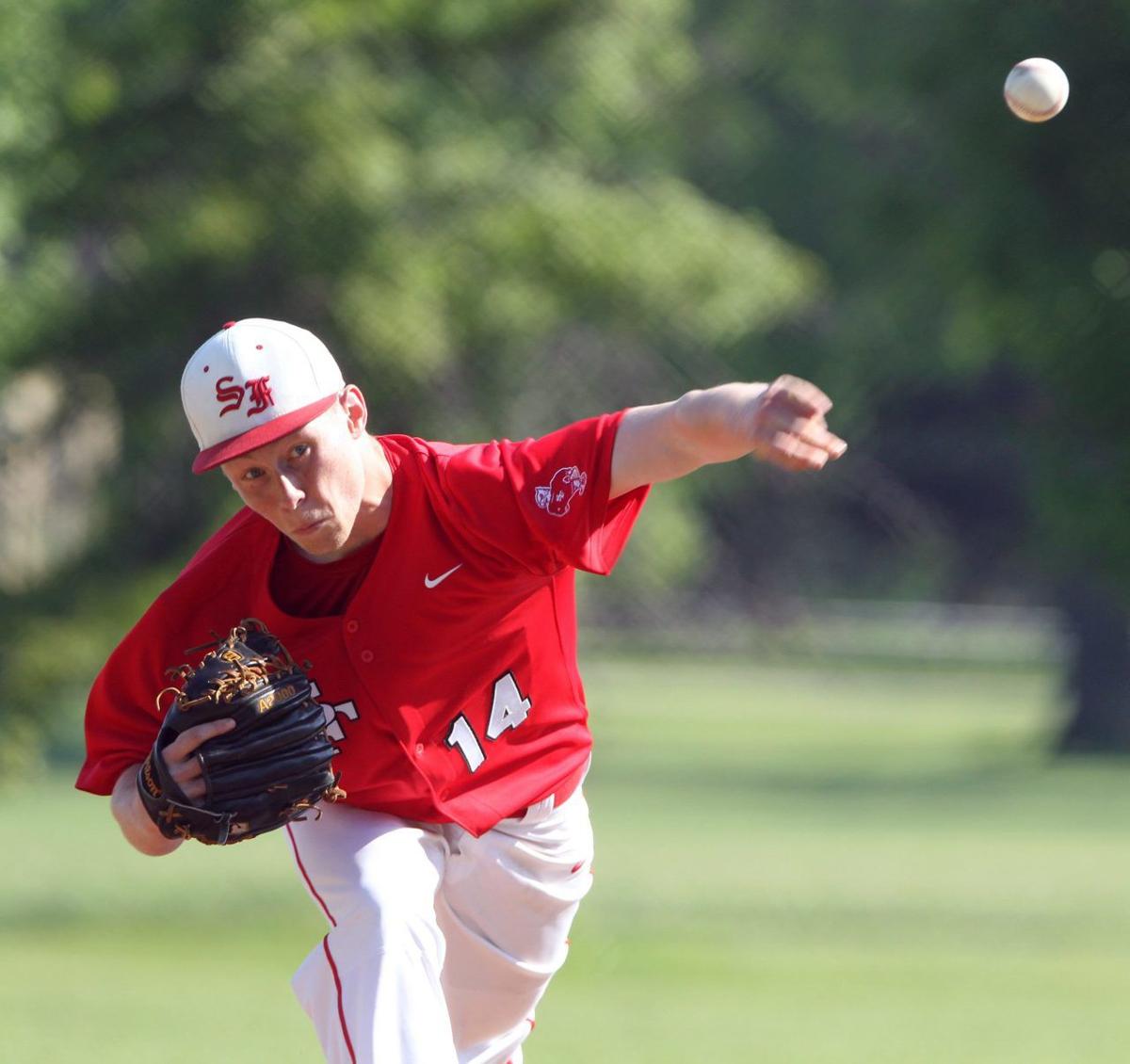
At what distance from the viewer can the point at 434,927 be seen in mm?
4238

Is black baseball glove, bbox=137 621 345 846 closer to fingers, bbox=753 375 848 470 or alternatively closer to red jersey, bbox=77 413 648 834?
red jersey, bbox=77 413 648 834

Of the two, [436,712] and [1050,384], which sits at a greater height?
[1050,384]

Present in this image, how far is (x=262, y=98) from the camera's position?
→ 41.0ft

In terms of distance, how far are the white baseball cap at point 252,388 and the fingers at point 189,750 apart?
51cm

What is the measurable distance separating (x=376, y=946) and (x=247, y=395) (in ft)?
3.51

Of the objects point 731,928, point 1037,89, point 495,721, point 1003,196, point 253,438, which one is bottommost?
point 731,928

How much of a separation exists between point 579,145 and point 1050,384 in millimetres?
5228

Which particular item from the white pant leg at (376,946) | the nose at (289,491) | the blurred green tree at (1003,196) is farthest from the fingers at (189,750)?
the blurred green tree at (1003,196)

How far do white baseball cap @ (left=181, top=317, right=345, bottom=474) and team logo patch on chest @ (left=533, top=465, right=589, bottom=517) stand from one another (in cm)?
45

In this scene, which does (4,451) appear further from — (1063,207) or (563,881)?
(563,881)

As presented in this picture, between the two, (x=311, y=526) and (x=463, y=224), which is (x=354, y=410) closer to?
(x=311, y=526)

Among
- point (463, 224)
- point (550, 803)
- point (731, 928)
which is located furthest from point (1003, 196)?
point (550, 803)

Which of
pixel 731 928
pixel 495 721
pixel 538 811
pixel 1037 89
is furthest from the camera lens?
pixel 731 928

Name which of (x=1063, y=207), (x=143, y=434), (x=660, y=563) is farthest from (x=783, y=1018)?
(x=660, y=563)
